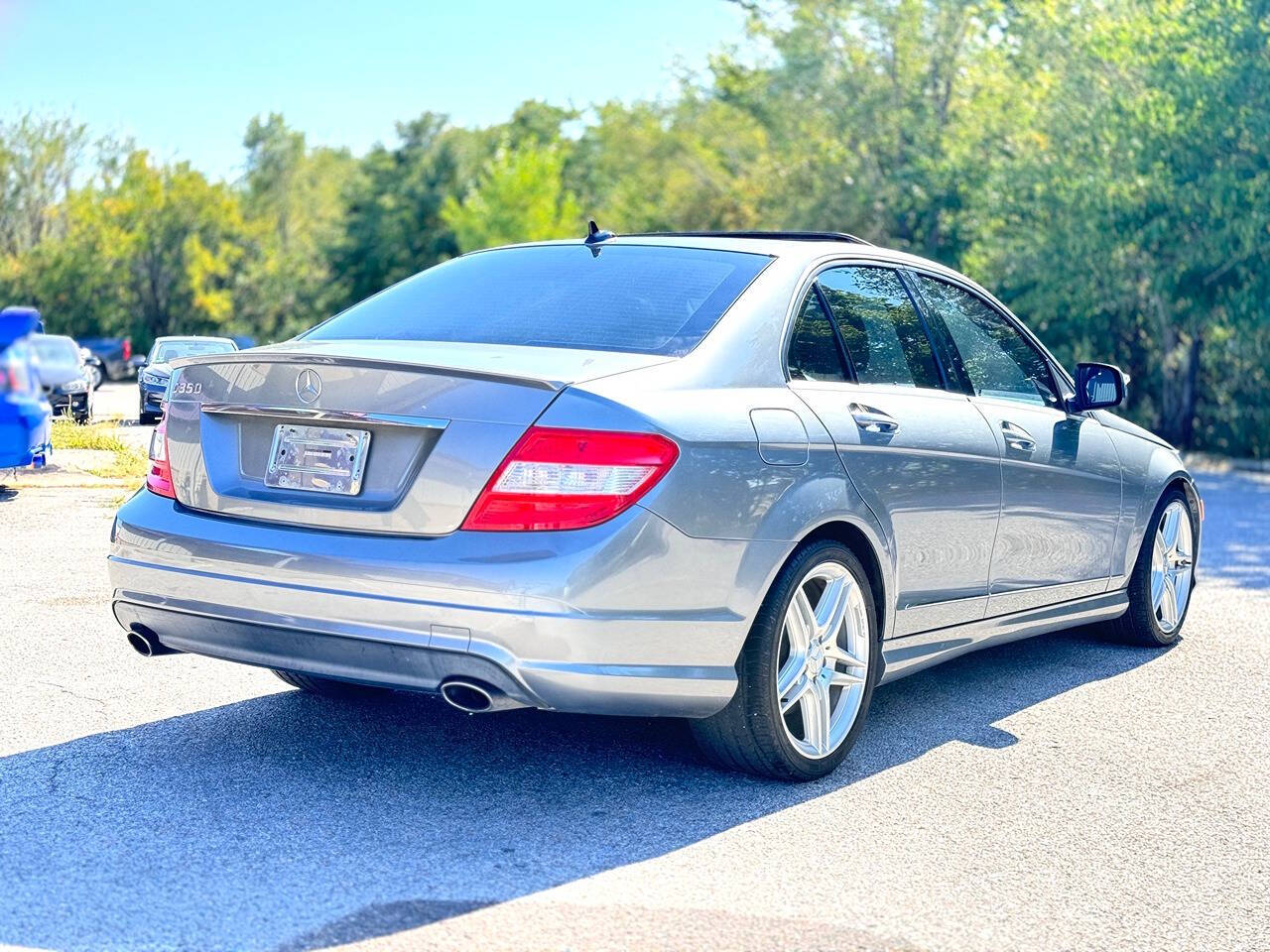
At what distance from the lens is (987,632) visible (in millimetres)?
5676

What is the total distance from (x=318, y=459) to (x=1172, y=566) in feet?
15.1

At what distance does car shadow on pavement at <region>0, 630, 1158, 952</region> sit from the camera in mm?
3406

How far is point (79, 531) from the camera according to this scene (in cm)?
937

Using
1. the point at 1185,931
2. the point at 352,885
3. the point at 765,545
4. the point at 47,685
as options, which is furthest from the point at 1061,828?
the point at 47,685

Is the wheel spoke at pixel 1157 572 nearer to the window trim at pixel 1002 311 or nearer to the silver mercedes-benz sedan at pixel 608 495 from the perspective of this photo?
the window trim at pixel 1002 311

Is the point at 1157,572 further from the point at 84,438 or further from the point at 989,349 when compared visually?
the point at 84,438

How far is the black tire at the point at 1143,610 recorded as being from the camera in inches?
273

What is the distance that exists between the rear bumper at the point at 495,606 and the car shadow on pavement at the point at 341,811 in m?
0.38

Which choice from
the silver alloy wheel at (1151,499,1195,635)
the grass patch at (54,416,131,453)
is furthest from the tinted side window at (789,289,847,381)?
the grass patch at (54,416,131,453)

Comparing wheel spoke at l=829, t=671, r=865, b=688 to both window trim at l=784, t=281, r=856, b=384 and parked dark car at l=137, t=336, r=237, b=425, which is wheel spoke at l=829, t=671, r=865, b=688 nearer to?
window trim at l=784, t=281, r=856, b=384

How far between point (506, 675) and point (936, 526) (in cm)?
188

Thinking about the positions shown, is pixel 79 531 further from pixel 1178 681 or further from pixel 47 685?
pixel 1178 681

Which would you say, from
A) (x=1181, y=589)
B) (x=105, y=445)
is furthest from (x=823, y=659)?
(x=105, y=445)

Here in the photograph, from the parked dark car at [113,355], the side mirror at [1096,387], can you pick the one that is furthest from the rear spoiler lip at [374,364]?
the parked dark car at [113,355]
